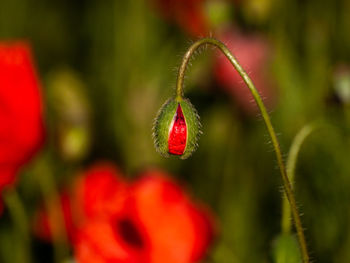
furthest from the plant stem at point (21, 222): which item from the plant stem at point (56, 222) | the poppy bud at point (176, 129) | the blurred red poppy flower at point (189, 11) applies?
the blurred red poppy flower at point (189, 11)

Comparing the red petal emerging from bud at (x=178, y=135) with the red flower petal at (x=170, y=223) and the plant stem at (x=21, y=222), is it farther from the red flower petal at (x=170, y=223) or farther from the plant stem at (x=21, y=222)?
the plant stem at (x=21, y=222)

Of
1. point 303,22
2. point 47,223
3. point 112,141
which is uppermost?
point 303,22

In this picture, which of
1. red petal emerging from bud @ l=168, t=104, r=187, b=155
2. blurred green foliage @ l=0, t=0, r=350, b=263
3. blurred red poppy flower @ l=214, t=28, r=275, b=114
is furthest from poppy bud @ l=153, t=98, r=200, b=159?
blurred red poppy flower @ l=214, t=28, r=275, b=114

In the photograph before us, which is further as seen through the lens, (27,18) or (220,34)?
(27,18)

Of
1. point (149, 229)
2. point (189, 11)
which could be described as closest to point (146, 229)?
point (149, 229)

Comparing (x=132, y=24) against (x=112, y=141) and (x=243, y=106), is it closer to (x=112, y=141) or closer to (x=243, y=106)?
(x=112, y=141)

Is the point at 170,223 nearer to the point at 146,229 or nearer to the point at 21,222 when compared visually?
the point at 146,229

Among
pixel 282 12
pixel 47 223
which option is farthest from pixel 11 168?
pixel 282 12
